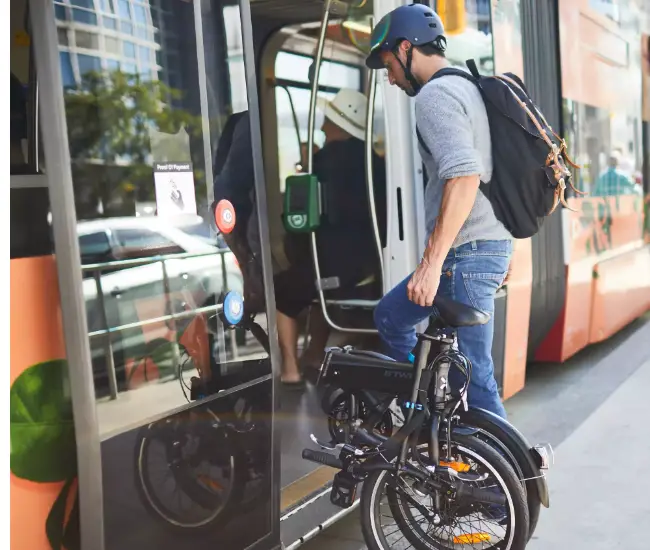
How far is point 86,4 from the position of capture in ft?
7.64

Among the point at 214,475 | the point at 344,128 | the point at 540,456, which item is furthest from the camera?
the point at 344,128

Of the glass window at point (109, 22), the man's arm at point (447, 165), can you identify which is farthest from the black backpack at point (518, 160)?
the glass window at point (109, 22)

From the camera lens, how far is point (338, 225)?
5125mm

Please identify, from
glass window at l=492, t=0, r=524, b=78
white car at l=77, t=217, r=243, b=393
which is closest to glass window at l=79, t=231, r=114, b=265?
white car at l=77, t=217, r=243, b=393

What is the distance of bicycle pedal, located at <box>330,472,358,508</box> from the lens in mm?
3246

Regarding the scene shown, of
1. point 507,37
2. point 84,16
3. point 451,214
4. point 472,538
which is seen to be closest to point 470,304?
point 451,214

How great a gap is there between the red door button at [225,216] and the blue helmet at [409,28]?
0.90 meters

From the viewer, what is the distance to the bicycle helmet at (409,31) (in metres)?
3.23

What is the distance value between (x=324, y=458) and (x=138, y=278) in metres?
1.13

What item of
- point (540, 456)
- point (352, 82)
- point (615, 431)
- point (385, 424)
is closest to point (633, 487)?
point (615, 431)

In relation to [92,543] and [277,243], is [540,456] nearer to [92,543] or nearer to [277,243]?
[92,543]

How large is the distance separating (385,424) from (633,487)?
158cm

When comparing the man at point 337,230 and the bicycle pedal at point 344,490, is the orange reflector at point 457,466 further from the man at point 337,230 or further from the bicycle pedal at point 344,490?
the man at point 337,230

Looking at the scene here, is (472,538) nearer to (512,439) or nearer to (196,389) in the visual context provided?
(512,439)
